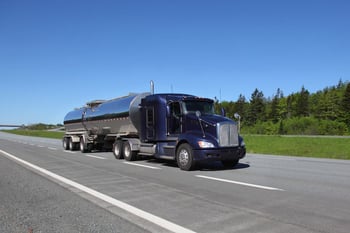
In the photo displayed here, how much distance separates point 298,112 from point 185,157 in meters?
114

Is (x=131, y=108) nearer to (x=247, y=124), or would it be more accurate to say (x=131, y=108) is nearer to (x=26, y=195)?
(x=26, y=195)

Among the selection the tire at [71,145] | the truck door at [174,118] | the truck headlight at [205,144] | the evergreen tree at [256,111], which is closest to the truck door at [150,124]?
the truck door at [174,118]

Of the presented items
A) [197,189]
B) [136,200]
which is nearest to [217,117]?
[197,189]

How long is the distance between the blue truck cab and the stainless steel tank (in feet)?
3.90

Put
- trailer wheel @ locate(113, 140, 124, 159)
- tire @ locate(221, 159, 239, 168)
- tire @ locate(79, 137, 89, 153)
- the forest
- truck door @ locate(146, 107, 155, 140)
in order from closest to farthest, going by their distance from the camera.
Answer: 1. tire @ locate(221, 159, 239, 168)
2. truck door @ locate(146, 107, 155, 140)
3. trailer wheel @ locate(113, 140, 124, 159)
4. tire @ locate(79, 137, 89, 153)
5. the forest

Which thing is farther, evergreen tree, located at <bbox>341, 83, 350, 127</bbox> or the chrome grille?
evergreen tree, located at <bbox>341, 83, 350, 127</bbox>

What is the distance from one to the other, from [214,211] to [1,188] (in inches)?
226

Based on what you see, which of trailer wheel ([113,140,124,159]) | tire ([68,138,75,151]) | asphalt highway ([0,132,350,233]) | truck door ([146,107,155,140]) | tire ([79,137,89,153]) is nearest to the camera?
asphalt highway ([0,132,350,233])

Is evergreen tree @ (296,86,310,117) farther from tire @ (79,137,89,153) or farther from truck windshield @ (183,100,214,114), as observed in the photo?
truck windshield @ (183,100,214,114)

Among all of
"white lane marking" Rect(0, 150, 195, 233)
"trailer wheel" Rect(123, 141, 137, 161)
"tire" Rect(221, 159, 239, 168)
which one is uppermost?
"trailer wheel" Rect(123, 141, 137, 161)

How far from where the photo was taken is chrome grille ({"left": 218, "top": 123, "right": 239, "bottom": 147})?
40.5ft

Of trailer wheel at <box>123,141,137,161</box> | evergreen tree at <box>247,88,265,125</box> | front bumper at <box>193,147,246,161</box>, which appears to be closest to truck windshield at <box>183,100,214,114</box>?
front bumper at <box>193,147,246,161</box>

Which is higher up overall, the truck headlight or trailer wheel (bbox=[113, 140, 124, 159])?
the truck headlight

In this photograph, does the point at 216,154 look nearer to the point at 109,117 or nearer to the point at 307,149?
the point at 109,117
